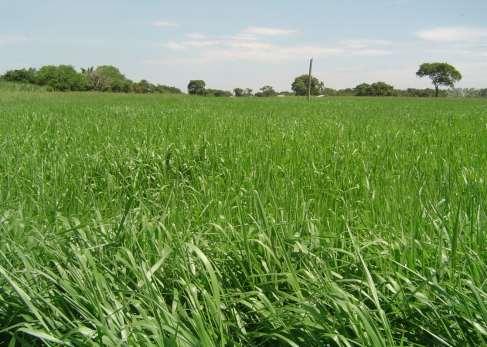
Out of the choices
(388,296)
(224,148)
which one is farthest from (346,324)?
(224,148)

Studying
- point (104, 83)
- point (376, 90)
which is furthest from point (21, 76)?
point (376, 90)

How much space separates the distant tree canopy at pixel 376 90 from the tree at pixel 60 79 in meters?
54.6

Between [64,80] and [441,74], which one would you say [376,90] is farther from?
[64,80]

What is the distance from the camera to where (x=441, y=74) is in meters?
91.9

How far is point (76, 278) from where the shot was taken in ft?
4.31

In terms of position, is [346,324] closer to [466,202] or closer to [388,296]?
[388,296]

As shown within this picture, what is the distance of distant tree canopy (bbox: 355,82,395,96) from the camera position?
8731 centimetres

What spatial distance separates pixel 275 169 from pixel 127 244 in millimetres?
1649

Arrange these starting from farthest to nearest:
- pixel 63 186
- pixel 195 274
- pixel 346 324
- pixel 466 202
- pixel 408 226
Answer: pixel 63 186
pixel 466 202
pixel 408 226
pixel 195 274
pixel 346 324

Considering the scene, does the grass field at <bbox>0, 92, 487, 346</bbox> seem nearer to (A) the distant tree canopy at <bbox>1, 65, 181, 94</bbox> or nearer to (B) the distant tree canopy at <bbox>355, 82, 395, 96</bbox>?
(A) the distant tree canopy at <bbox>1, 65, 181, 94</bbox>

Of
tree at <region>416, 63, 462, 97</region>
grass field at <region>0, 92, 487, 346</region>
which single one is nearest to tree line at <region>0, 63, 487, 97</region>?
tree at <region>416, 63, 462, 97</region>

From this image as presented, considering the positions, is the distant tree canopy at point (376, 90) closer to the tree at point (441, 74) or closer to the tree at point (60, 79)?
the tree at point (441, 74)

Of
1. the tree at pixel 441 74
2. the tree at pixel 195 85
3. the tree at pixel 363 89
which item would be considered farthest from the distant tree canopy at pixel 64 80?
the tree at pixel 441 74

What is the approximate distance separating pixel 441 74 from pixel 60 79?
79.0m
